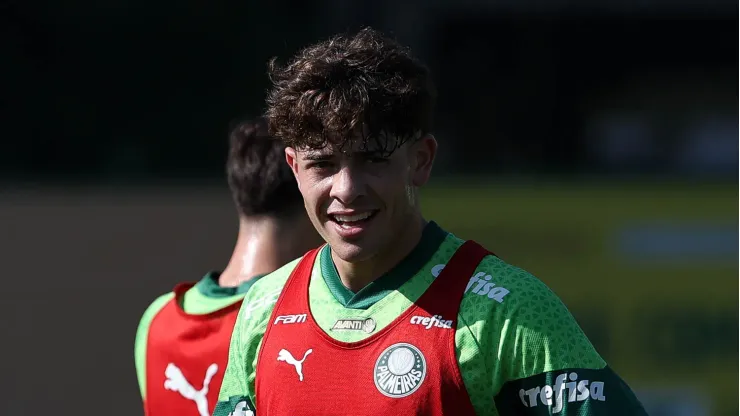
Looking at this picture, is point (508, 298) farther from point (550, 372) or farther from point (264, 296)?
point (264, 296)

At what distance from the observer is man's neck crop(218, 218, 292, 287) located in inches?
131

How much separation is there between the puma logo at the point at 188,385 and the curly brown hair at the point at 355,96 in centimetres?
97

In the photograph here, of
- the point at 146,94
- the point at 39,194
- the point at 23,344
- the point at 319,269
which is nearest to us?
the point at 319,269

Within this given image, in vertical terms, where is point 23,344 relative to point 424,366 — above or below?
below

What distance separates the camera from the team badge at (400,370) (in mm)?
2227

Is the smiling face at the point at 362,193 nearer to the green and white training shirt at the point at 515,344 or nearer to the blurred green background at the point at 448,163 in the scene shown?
the green and white training shirt at the point at 515,344

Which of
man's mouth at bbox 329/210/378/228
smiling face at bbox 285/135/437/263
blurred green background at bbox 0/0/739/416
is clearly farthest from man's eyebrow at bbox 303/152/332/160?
blurred green background at bbox 0/0/739/416

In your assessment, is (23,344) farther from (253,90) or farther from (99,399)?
(253,90)

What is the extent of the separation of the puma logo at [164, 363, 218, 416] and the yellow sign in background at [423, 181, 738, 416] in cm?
516

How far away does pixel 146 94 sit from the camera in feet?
30.0

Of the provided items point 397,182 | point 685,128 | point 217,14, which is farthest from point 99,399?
point 397,182

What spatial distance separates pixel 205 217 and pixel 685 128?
4.18m

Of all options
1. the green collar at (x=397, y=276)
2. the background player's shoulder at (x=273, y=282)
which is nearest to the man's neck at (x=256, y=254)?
the background player's shoulder at (x=273, y=282)

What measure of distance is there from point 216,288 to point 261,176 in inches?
13.2
